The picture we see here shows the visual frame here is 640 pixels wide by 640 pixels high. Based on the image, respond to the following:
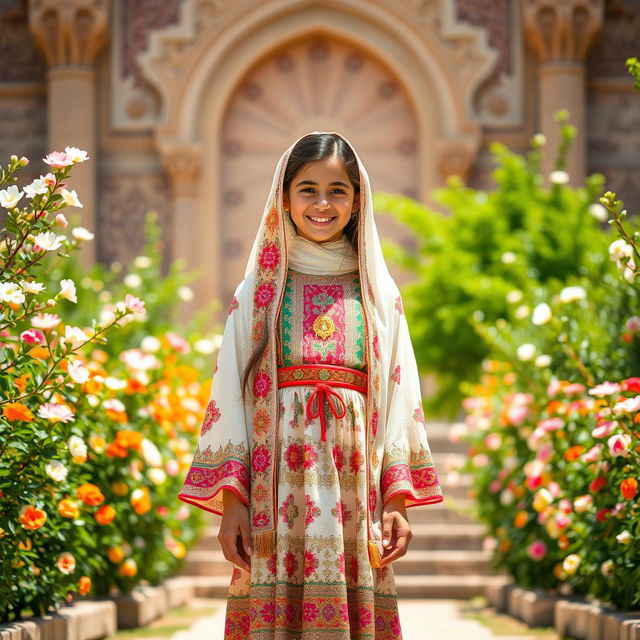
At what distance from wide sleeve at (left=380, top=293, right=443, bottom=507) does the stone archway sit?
1012cm

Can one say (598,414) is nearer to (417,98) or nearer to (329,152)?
(329,152)

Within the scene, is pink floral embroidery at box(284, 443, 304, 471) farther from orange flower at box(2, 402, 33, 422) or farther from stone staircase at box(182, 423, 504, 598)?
stone staircase at box(182, 423, 504, 598)

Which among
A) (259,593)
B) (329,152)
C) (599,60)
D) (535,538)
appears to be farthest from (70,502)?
(599,60)

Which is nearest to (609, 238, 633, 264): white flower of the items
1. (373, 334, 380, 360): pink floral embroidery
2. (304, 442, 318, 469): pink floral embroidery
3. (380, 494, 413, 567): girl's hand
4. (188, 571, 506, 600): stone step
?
(373, 334, 380, 360): pink floral embroidery

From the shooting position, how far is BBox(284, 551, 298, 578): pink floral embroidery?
3.17 m

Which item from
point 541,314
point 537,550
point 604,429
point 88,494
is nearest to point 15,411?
point 88,494

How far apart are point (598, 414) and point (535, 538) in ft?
4.31

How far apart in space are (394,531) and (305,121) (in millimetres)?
10694

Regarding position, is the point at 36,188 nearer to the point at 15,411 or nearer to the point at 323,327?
the point at 15,411

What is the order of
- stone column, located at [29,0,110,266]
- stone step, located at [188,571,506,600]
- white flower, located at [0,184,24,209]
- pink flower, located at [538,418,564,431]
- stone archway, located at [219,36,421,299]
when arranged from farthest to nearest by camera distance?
stone archway, located at [219,36,421,299]
stone column, located at [29,0,110,266]
stone step, located at [188,571,506,600]
pink flower, located at [538,418,564,431]
white flower, located at [0,184,24,209]

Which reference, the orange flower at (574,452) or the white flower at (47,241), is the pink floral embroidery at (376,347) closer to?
the white flower at (47,241)

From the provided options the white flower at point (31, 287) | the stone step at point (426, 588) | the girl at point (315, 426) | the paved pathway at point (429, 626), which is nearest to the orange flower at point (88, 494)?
the white flower at point (31, 287)

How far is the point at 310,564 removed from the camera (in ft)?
10.2

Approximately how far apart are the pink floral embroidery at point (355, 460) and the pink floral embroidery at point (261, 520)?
269mm
